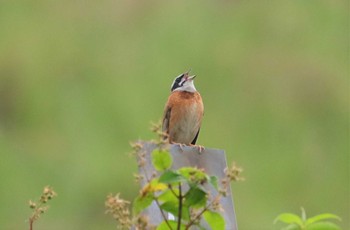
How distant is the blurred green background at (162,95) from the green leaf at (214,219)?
11309 mm

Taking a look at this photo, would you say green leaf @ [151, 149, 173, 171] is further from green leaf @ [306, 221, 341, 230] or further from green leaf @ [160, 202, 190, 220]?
green leaf @ [306, 221, 341, 230]

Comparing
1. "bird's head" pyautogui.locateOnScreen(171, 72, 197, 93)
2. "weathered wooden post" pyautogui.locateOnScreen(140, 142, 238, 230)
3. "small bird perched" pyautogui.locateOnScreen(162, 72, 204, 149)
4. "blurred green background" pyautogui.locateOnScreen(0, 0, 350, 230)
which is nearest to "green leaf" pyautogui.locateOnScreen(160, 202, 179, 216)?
"weathered wooden post" pyautogui.locateOnScreen(140, 142, 238, 230)

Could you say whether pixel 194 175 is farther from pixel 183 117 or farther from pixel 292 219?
pixel 183 117

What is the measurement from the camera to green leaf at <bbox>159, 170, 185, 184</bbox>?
2.28 m

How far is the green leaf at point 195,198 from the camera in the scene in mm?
2324

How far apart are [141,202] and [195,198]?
4.6 inches

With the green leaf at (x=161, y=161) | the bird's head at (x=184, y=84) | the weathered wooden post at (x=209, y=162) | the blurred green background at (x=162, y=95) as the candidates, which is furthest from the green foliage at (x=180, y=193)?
the blurred green background at (x=162, y=95)

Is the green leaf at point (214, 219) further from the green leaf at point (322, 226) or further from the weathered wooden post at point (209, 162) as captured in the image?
the weathered wooden post at point (209, 162)

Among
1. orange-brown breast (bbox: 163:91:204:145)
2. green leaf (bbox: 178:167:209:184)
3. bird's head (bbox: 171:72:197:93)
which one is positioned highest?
bird's head (bbox: 171:72:197:93)

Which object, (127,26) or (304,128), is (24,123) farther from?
(304,128)

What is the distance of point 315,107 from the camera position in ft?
58.6

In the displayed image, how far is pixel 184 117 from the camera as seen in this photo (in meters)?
7.18

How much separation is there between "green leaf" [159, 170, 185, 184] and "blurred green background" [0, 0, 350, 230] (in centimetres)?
1150

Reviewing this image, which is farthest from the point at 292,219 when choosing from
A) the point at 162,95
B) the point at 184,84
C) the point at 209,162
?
the point at 162,95
